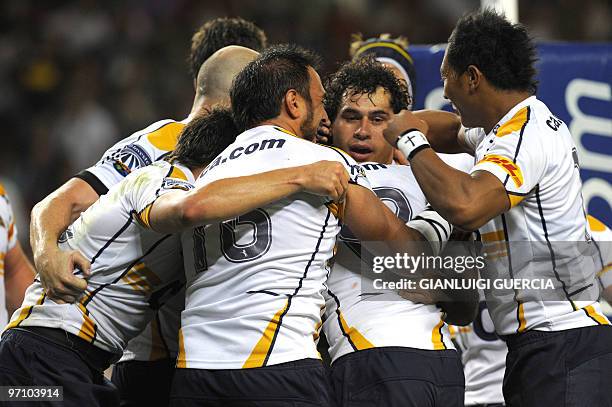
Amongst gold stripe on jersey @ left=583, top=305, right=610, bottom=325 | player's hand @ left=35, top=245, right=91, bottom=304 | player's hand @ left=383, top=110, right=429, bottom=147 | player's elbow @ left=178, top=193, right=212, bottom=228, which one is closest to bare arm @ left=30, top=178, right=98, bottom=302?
player's hand @ left=35, top=245, right=91, bottom=304

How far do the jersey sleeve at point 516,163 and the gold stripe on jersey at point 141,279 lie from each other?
4.50ft

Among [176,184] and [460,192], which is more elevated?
[176,184]

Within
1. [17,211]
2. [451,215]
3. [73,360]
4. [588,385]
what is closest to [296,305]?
[451,215]

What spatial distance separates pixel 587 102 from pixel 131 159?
2.97 metres

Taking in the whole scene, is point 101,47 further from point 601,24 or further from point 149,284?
point 149,284

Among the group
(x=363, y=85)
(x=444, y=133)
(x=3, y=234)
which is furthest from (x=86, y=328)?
(x=444, y=133)

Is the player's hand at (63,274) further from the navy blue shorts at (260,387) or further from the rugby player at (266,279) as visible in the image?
the navy blue shorts at (260,387)

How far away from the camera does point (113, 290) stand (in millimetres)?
3656

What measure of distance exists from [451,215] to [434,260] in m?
0.44

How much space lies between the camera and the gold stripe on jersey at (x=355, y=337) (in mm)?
3609

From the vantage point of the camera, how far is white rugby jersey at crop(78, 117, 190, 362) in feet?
13.5

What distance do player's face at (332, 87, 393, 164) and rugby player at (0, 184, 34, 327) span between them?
179 centimetres

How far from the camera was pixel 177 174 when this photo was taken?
142 inches

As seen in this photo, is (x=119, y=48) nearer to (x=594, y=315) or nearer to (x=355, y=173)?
(x=355, y=173)
